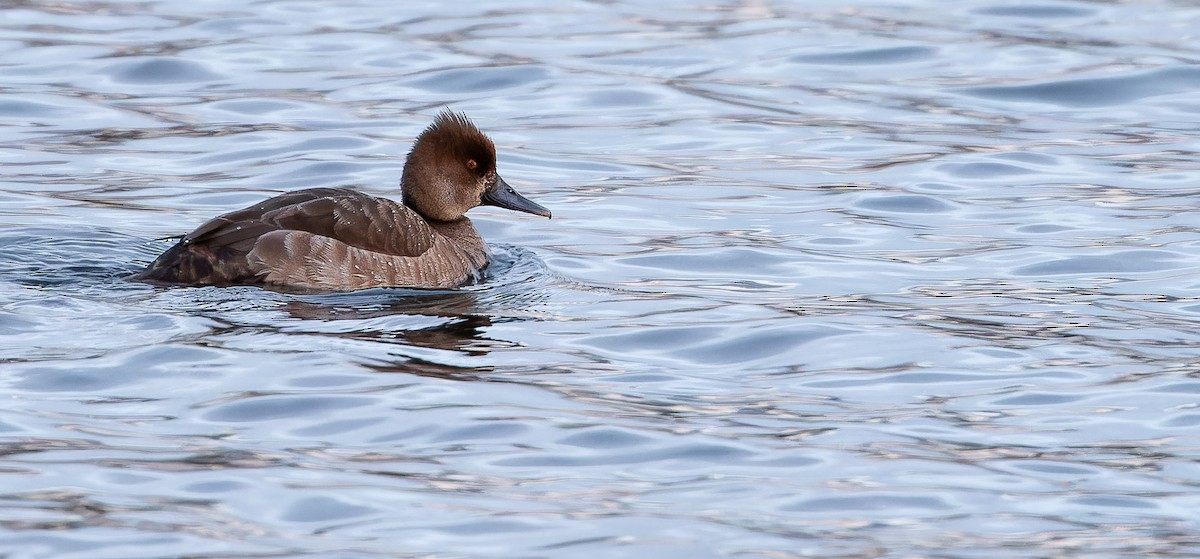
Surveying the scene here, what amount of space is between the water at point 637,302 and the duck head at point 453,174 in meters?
0.37

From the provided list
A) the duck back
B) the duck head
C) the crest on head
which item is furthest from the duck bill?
the duck back

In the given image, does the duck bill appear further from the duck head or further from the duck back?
the duck back

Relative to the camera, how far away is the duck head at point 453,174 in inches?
394

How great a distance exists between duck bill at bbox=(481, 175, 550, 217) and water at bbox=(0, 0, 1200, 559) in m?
0.26

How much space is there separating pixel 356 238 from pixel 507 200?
141 cm

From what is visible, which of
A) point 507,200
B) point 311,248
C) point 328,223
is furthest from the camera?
point 507,200

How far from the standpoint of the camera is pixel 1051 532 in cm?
570

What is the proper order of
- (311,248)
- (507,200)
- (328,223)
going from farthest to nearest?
(507,200) → (328,223) → (311,248)

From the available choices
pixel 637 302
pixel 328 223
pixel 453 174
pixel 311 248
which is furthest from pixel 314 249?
pixel 637 302

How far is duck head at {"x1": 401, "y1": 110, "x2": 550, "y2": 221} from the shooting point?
32.8 feet

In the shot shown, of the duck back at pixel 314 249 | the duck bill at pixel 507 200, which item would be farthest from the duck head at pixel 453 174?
the duck back at pixel 314 249

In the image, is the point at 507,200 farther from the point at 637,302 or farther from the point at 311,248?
the point at 311,248

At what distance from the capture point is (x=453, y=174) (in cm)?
1009

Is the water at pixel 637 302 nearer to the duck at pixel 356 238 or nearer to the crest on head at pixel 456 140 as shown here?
the duck at pixel 356 238
